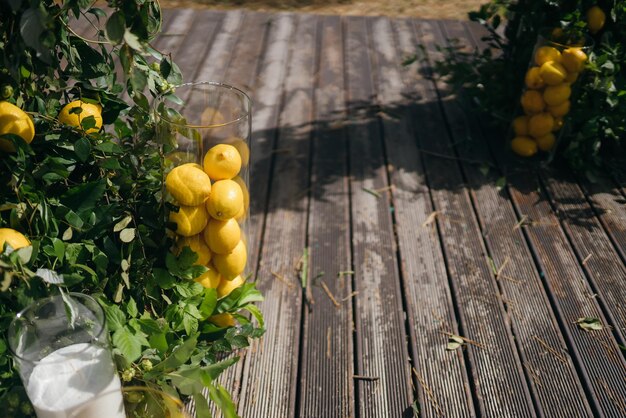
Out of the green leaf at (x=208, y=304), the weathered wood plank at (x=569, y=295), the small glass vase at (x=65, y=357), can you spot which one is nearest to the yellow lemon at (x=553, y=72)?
the weathered wood plank at (x=569, y=295)

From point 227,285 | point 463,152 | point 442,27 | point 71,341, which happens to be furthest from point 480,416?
point 442,27

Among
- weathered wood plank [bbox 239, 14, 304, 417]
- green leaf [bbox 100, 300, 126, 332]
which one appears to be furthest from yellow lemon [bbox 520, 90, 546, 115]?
green leaf [bbox 100, 300, 126, 332]

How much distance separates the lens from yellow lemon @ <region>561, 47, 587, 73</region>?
7.56 feet

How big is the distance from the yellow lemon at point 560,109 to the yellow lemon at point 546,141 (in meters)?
0.10

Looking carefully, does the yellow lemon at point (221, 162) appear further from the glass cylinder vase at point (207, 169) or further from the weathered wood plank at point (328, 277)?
the weathered wood plank at point (328, 277)

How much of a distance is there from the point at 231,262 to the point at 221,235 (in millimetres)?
115

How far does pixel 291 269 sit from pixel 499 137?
1332 mm

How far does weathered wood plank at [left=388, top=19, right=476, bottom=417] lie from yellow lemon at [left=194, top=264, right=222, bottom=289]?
0.61 metres

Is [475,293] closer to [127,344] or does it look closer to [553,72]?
[553,72]

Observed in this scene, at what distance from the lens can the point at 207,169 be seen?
1.40 metres

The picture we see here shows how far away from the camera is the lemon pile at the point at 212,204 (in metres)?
1.35

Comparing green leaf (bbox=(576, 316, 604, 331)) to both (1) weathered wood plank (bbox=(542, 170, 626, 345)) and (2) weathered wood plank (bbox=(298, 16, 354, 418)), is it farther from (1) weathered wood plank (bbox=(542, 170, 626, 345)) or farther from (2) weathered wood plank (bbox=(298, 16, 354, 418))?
(2) weathered wood plank (bbox=(298, 16, 354, 418))

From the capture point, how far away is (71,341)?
1.07 m

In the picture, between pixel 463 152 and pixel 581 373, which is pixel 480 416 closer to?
pixel 581 373
